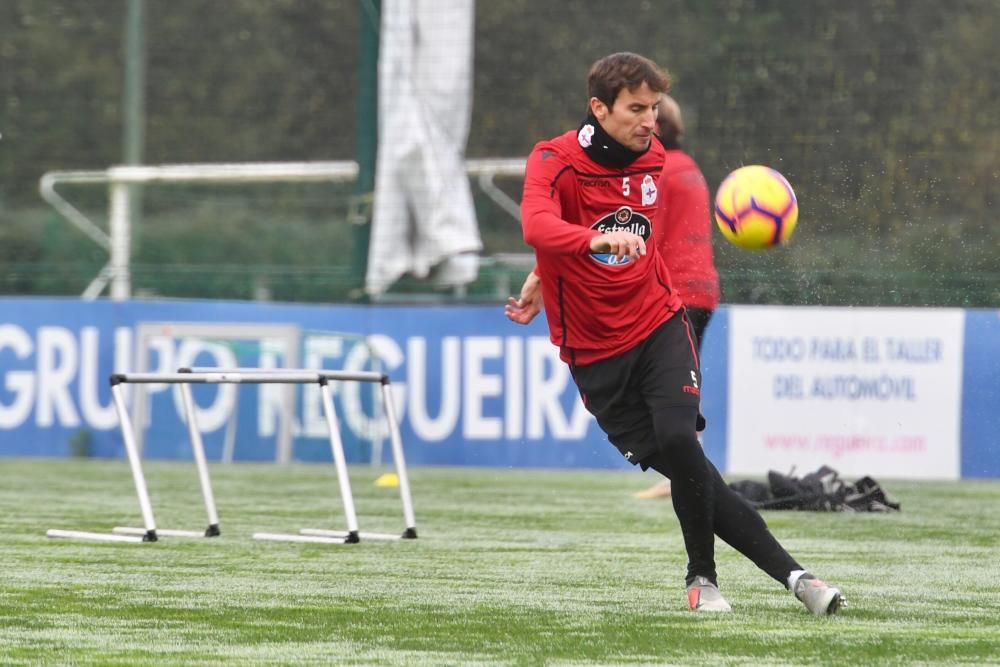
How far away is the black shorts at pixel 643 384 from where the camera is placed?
225 inches

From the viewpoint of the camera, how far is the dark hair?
5617 millimetres

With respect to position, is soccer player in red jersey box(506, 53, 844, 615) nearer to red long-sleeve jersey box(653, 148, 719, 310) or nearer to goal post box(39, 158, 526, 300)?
red long-sleeve jersey box(653, 148, 719, 310)

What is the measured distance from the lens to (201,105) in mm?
16641

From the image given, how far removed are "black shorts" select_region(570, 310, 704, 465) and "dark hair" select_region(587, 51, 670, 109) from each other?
2.31 feet

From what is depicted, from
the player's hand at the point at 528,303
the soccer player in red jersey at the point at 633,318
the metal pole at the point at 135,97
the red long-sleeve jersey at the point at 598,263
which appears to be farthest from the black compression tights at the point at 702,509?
the metal pole at the point at 135,97

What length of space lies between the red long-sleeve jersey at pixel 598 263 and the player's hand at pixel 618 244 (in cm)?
44

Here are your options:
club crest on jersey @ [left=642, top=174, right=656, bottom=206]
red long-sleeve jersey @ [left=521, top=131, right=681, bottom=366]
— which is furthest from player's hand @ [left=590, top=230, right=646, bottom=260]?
club crest on jersey @ [left=642, top=174, right=656, bottom=206]

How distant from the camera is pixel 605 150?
5.71m

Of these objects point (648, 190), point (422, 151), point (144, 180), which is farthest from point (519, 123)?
point (648, 190)

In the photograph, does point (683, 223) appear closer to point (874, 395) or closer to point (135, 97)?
point (874, 395)

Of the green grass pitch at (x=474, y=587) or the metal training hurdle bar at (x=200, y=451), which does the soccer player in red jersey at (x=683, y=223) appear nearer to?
the green grass pitch at (x=474, y=587)

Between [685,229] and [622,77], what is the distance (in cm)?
367

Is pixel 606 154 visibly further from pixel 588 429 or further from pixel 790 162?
pixel 790 162

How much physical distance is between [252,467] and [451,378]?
4.79 feet
